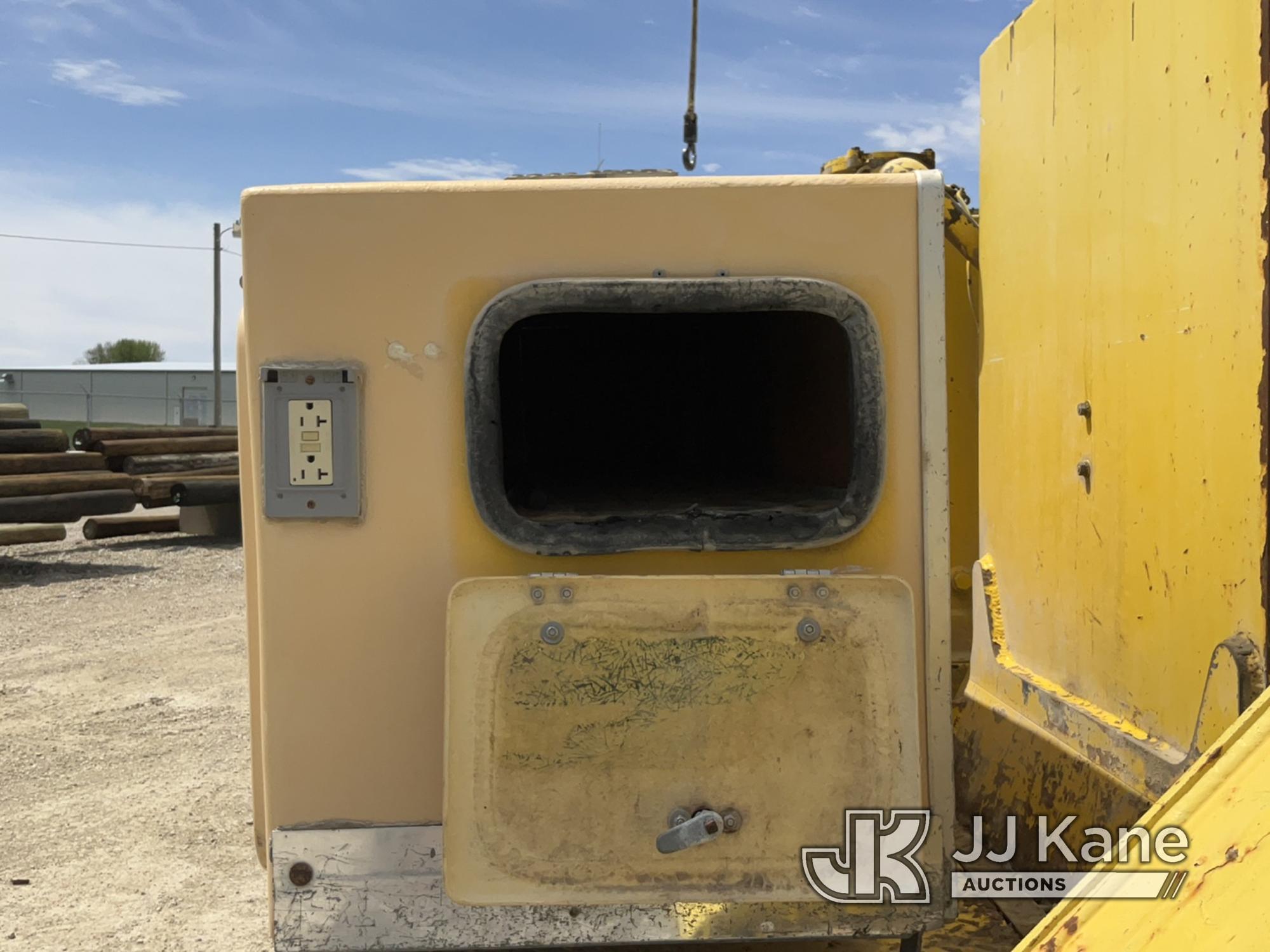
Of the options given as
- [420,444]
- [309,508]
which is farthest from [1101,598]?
[309,508]

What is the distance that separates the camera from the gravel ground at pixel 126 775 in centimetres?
357

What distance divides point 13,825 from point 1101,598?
4.07 meters

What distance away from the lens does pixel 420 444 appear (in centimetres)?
223

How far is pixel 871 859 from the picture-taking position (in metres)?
2.12

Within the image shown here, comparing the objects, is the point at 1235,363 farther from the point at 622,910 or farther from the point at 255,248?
the point at 255,248

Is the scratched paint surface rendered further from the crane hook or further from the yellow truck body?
the crane hook

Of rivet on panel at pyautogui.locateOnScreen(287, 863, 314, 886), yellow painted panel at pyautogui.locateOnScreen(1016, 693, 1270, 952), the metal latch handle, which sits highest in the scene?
yellow painted panel at pyautogui.locateOnScreen(1016, 693, 1270, 952)

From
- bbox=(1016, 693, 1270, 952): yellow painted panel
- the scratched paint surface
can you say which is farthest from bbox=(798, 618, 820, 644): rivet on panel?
bbox=(1016, 693, 1270, 952): yellow painted panel

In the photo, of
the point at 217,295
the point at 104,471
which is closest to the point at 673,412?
the point at 104,471

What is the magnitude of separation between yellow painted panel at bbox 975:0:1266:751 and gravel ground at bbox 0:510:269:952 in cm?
248

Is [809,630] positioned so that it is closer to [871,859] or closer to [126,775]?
[871,859]

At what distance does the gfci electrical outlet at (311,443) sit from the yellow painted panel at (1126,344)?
5.53 ft

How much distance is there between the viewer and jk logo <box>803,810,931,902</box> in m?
2.10

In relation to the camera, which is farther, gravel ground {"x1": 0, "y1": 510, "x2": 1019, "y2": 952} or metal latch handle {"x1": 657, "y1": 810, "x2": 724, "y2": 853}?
gravel ground {"x1": 0, "y1": 510, "x2": 1019, "y2": 952}
